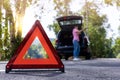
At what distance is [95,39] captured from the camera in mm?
32625

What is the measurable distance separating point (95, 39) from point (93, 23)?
1024cm

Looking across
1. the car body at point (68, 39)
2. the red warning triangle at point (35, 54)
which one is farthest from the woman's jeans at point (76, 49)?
the red warning triangle at point (35, 54)

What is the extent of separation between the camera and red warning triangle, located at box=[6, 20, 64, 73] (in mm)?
9305

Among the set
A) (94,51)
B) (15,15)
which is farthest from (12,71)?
(94,51)

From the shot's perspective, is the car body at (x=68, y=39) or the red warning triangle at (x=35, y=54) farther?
the car body at (x=68, y=39)

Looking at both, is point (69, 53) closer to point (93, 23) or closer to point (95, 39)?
point (95, 39)

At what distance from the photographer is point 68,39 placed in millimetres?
19484

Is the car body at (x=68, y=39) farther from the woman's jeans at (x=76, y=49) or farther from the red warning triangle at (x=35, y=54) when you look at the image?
the red warning triangle at (x=35, y=54)

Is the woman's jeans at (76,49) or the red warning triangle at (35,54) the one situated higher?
the red warning triangle at (35,54)

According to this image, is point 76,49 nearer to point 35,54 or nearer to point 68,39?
point 68,39

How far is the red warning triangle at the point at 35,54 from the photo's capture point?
930 centimetres

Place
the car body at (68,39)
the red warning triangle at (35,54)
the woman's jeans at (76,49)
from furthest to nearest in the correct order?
1. the car body at (68,39)
2. the woman's jeans at (76,49)
3. the red warning triangle at (35,54)

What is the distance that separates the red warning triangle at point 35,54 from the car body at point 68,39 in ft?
30.6

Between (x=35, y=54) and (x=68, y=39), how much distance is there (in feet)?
33.5
